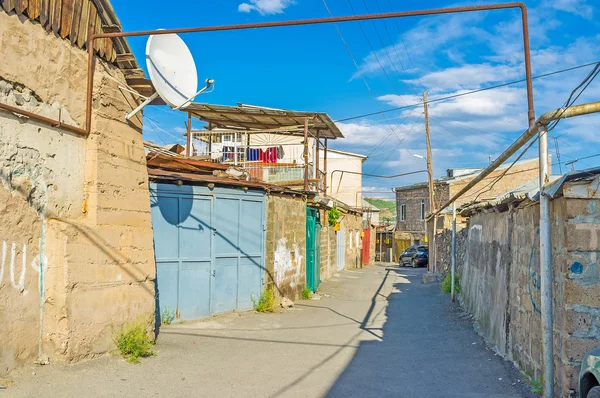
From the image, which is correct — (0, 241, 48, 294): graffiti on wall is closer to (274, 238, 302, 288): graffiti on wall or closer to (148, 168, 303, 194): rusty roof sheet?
(148, 168, 303, 194): rusty roof sheet

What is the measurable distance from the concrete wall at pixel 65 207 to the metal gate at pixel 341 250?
18.5 m

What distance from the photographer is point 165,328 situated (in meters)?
9.37

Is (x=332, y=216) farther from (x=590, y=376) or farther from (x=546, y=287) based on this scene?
(x=590, y=376)

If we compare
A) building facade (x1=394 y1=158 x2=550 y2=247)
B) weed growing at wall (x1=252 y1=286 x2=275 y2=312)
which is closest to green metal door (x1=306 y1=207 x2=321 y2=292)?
weed growing at wall (x1=252 y1=286 x2=275 y2=312)

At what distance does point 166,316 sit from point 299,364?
131 inches

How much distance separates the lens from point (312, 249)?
55.7 feet

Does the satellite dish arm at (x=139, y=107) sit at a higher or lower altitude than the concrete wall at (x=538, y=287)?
higher

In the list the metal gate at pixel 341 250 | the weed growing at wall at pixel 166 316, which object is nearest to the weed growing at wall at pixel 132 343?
the weed growing at wall at pixel 166 316

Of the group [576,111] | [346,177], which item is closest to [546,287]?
[576,111]

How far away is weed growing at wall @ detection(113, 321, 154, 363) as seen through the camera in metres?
7.05

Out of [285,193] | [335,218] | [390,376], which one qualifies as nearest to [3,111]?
[390,376]

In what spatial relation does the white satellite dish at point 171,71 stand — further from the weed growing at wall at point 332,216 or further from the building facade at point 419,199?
the building facade at point 419,199

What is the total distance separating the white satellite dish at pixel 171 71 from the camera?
7340 millimetres

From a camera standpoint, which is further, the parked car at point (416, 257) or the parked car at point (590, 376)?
the parked car at point (416, 257)
